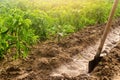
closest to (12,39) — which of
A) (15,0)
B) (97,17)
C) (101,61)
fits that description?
(101,61)

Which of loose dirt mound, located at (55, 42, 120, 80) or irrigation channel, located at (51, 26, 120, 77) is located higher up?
loose dirt mound, located at (55, 42, 120, 80)

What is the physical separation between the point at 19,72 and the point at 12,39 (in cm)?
63

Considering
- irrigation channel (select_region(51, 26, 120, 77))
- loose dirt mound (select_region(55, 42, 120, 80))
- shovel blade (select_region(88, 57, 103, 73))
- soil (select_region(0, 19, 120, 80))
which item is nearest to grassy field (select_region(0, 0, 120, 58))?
soil (select_region(0, 19, 120, 80))

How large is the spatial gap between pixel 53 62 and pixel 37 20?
1.21 m

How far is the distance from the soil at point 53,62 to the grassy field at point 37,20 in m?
0.22

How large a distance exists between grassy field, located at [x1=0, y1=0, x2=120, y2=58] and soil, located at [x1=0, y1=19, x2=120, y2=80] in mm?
224

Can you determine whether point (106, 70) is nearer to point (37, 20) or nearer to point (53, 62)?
point (53, 62)

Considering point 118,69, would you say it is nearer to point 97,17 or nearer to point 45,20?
point 45,20

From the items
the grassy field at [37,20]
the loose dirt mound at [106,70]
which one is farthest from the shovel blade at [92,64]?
the grassy field at [37,20]

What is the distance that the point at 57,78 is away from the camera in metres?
5.19

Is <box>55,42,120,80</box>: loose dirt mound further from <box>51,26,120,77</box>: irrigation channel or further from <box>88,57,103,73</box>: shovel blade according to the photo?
<box>51,26,120,77</box>: irrigation channel

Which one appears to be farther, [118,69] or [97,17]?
[97,17]

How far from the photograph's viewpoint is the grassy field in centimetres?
527

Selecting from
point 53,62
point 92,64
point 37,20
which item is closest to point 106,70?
point 92,64
